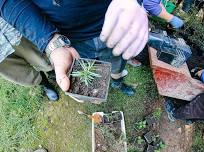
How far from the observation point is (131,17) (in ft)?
4.49

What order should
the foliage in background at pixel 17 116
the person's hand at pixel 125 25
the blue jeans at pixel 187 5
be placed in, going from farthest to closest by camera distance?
the blue jeans at pixel 187 5, the foliage in background at pixel 17 116, the person's hand at pixel 125 25

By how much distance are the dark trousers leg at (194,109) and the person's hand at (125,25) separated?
1.86 meters

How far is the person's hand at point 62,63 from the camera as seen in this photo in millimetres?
1928

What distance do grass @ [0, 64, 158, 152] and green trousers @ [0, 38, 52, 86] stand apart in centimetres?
58

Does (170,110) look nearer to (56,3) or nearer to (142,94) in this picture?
(142,94)

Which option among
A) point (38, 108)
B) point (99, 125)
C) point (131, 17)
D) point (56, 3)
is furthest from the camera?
point (38, 108)

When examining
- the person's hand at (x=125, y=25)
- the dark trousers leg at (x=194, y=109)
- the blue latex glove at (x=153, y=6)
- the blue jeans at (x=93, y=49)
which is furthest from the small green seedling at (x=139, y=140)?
the person's hand at (x=125, y=25)

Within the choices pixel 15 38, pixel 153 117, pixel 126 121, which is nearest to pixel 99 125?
pixel 126 121

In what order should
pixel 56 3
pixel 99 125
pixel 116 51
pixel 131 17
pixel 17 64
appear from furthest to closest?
pixel 99 125 < pixel 17 64 < pixel 56 3 < pixel 116 51 < pixel 131 17

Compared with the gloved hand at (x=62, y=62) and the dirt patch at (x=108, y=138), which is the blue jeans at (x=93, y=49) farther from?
the dirt patch at (x=108, y=138)

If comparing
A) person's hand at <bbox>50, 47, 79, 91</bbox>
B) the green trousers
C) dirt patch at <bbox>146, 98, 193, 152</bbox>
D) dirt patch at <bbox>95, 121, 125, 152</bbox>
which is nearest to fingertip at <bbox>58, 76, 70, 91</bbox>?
person's hand at <bbox>50, 47, 79, 91</bbox>

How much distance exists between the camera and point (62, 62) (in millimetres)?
1992

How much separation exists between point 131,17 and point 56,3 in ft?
2.55

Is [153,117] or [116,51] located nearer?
[116,51]
